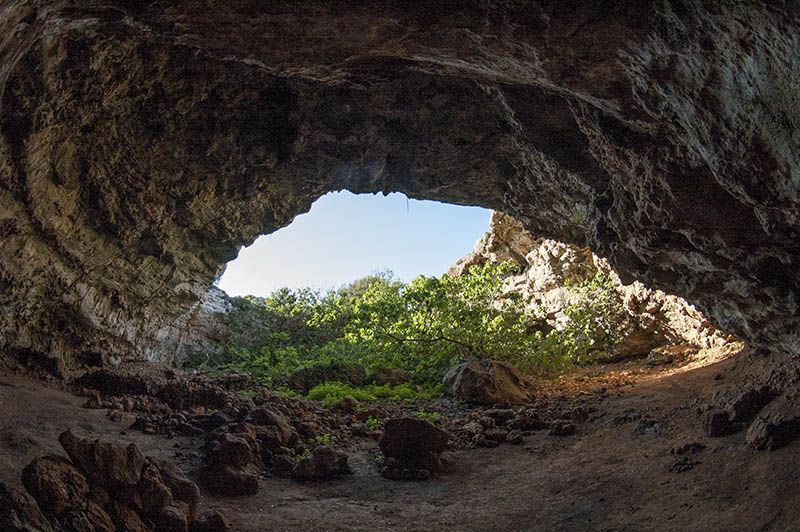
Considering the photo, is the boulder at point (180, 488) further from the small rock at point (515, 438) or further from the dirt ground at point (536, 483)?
the small rock at point (515, 438)

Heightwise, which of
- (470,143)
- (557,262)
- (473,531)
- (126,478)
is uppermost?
(470,143)

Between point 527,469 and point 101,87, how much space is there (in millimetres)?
6415

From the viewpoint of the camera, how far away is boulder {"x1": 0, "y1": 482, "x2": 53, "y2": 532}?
265 centimetres

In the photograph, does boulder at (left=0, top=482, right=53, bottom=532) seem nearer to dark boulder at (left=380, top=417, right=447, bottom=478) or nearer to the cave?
the cave

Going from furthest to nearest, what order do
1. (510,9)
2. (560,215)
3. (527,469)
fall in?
1. (560,215)
2. (527,469)
3. (510,9)

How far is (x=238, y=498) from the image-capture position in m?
4.41

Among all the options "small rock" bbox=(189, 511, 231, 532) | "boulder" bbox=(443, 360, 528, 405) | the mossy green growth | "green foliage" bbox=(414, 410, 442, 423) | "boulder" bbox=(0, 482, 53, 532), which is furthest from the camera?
the mossy green growth

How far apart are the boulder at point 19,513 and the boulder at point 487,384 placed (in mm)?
6701

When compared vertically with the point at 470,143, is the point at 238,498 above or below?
below

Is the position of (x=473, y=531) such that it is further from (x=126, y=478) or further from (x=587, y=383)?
(x=587, y=383)

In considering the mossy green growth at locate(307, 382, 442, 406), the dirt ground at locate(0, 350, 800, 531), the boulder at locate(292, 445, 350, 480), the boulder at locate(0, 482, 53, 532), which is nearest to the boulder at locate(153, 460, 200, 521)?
the dirt ground at locate(0, 350, 800, 531)

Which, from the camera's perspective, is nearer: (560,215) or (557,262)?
(560,215)

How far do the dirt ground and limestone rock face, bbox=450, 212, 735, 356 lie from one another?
4635 mm

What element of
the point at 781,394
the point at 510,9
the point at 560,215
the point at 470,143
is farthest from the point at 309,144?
the point at 781,394
